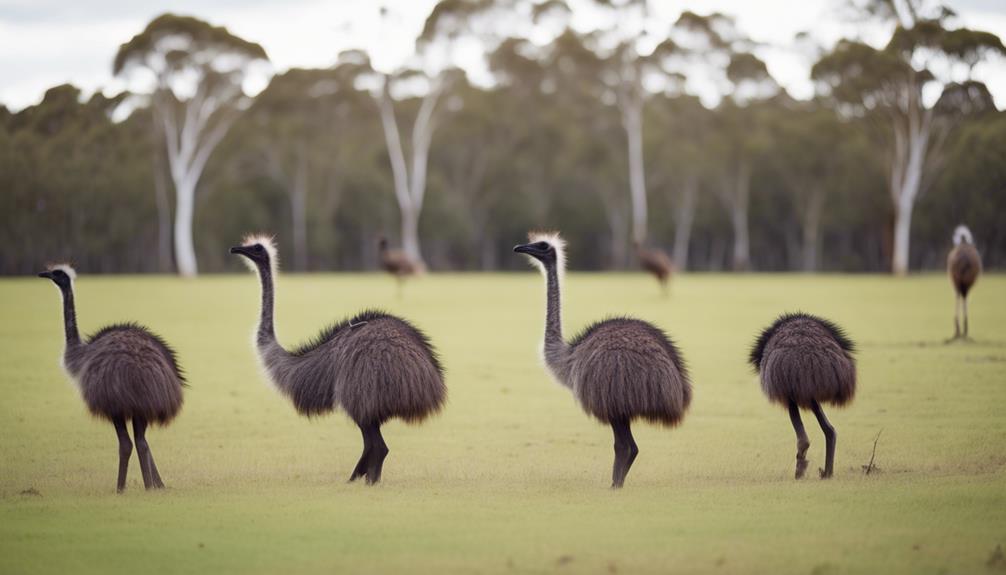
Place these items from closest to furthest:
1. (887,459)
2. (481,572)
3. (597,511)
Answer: (481,572)
(597,511)
(887,459)

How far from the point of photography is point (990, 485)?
900 centimetres

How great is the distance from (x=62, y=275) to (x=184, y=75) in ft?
134

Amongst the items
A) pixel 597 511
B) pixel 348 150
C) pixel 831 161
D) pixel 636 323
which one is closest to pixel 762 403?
pixel 636 323

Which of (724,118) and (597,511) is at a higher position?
(724,118)

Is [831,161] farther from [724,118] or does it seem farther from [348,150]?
[348,150]

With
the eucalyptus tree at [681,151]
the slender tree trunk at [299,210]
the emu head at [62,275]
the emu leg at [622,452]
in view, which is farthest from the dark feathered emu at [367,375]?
the eucalyptus tree at [681,151]

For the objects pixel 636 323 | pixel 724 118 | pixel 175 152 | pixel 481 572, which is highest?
pixel 724 118

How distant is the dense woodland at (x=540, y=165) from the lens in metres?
45.8

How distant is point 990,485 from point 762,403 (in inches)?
266

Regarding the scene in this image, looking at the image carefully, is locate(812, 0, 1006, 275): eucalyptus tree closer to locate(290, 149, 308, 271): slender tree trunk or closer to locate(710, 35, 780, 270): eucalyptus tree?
locate(710, 35, 780, 270): eucalyptus tree

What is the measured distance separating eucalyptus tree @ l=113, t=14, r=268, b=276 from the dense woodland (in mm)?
144

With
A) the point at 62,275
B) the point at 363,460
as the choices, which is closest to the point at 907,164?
the point at 363,460

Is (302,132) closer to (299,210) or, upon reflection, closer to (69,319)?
(299,210)

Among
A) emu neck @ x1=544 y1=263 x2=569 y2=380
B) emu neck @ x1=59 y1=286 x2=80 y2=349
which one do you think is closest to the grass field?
emu neck @ x1=544 y1=263 x2=569 y2=380
